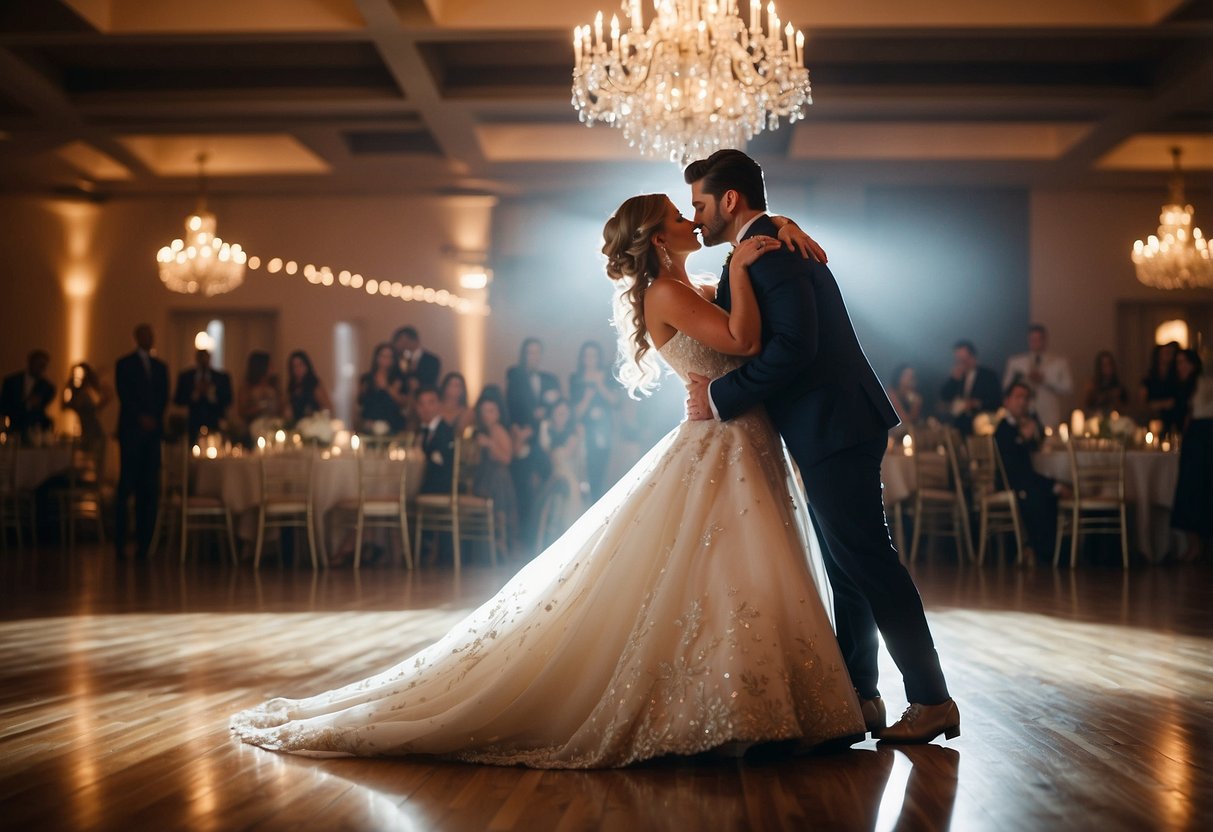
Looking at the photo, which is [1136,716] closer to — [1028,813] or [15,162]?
[1028,813]

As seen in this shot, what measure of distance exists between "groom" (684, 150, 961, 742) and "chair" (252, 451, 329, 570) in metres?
6.00

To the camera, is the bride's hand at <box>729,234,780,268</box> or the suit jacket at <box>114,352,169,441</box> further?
the suit jacket at <box>114,352,169,441</box>

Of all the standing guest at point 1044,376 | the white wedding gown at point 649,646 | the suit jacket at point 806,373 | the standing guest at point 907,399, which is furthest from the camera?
the standing guest at point 1044,376

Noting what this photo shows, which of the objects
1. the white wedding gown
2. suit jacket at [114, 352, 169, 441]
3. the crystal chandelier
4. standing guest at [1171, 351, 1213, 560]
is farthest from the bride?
A: suit jacket at [114, 352, 169, 441]

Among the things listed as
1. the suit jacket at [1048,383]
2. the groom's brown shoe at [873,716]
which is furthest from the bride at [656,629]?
the suit jacket at [1048,383]

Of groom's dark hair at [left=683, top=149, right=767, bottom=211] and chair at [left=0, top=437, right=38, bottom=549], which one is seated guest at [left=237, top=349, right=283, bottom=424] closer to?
chair at [left=0, top=437, right=38, bottom=549]

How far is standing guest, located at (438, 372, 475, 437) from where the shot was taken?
30.2 feet

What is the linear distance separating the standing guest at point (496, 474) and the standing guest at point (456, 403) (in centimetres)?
23

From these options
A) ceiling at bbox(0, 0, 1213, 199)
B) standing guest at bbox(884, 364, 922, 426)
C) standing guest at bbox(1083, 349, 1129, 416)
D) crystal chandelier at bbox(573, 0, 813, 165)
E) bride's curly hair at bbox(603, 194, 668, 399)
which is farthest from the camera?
standing guest at bbox(1083, 349, 1129, 416)

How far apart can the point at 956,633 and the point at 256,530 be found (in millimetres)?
5632

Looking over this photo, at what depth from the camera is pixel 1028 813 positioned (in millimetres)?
2260

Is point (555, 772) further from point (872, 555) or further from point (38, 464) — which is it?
point (38, 464)

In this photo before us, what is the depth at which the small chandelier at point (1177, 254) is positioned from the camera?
32.1 ft

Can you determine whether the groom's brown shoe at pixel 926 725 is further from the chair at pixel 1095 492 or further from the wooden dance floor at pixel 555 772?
the chair at pixel 1095 492
